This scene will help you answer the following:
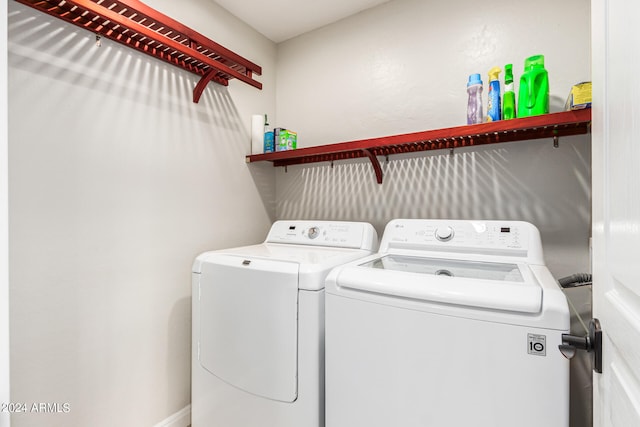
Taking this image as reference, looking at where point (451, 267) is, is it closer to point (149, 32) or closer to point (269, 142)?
point (269, 142)

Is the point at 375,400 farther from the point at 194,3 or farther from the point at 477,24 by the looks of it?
the point at 194,3

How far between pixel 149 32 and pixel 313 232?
49.4 inches

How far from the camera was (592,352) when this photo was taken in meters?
0.65

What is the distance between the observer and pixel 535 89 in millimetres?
1362

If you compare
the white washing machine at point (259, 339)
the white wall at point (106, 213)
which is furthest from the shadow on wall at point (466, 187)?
the white wall at point (106, 213)

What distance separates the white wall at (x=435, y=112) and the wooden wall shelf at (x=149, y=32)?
0.66 meters

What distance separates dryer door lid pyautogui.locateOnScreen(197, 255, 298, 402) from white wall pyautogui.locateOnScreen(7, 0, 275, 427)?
1.18 ft

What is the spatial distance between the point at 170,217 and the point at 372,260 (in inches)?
42.8

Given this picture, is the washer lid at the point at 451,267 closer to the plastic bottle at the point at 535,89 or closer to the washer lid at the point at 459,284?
the washer lid at the point at 459,284

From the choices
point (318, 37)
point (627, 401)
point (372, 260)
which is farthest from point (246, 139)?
point (627, 401)

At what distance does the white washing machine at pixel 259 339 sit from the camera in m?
1.18

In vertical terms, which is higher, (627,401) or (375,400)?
(627,401)

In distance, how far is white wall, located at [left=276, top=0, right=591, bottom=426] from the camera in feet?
4.98

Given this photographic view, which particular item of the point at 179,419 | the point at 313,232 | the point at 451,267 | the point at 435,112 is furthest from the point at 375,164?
the point at 179,419
